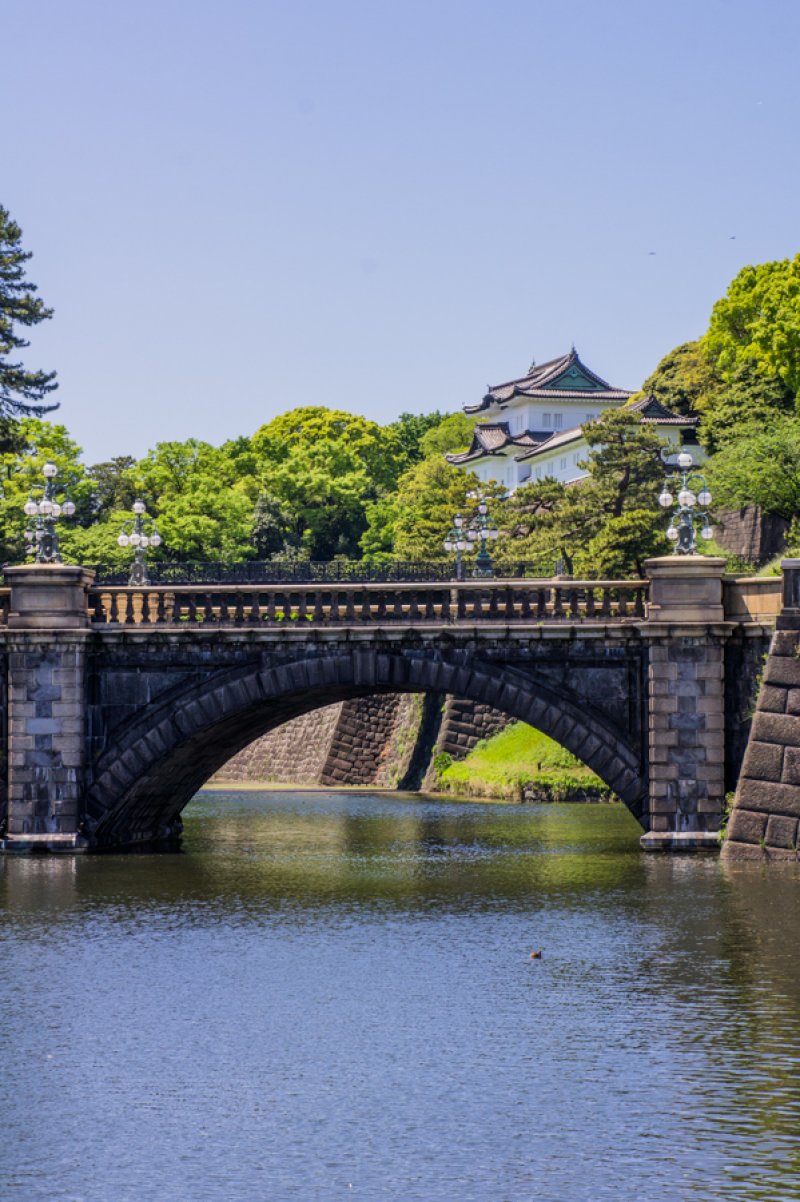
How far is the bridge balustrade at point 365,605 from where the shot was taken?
44.7m

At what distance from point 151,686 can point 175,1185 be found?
87.8 ft

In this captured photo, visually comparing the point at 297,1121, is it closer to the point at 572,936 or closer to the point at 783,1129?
the point at 783,1129

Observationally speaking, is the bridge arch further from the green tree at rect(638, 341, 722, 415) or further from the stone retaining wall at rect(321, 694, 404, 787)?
the green tree at rect(638, 341, 722, 415)

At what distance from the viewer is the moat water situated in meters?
19.4

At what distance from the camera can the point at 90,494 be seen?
11844 centimetres

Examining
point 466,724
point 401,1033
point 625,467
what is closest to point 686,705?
point 401,1033

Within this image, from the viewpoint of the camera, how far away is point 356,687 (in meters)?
46.1

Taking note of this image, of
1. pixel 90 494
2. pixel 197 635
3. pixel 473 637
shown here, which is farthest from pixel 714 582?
pixel 90 494

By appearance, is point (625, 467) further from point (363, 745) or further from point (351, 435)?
point (351, 435)

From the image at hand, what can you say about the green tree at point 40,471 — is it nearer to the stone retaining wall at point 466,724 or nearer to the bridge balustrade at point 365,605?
the stone retaining wall at point 466,724

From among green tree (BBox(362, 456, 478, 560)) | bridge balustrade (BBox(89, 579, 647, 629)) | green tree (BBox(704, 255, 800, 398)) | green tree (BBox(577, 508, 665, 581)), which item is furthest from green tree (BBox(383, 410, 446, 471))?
bridge balustrade (BBox(89, 579, 647, 629))

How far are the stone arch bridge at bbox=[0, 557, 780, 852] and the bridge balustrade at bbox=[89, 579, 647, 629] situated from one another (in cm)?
5

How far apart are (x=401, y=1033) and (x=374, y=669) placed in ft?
65.1

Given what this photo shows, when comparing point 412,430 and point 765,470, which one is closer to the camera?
point 765,470
